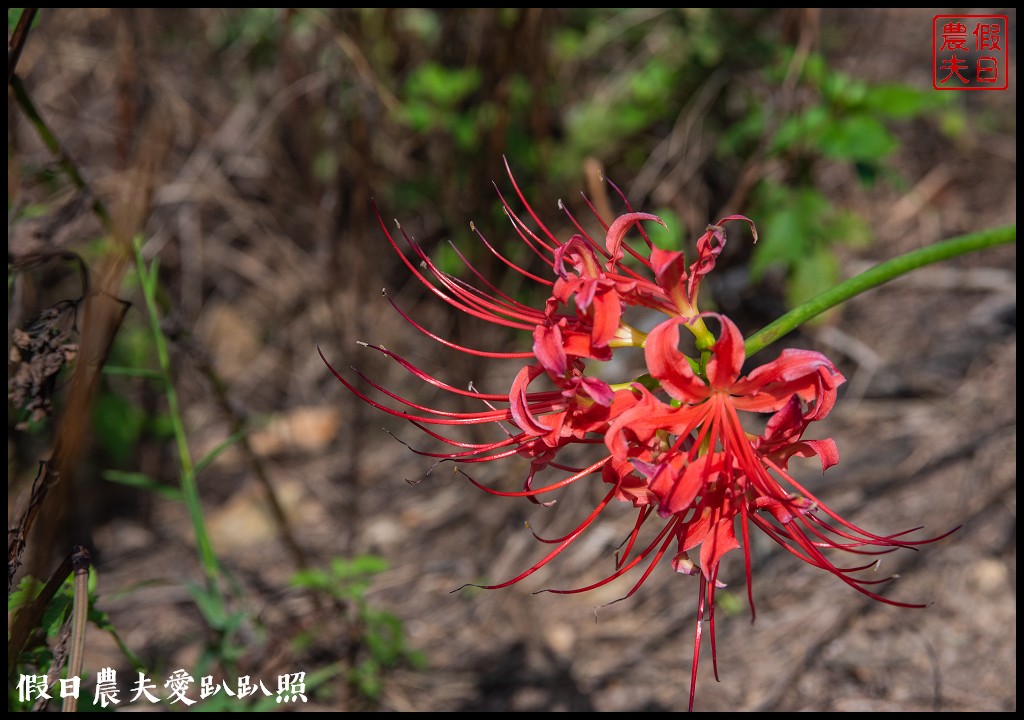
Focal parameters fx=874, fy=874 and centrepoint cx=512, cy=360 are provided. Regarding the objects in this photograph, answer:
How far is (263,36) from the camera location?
335 centimetres

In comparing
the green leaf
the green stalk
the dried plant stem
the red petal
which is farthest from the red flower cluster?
the green leaf

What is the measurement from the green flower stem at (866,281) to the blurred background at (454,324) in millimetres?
1035

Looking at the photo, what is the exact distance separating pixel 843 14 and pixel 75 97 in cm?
339

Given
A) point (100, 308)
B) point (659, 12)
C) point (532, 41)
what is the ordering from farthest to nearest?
point (659, 12) < point (532, 41) < point (100, 308)

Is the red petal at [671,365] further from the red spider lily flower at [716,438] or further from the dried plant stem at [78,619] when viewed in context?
the dried plant stem at [78,619]

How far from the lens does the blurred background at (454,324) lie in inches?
86.4

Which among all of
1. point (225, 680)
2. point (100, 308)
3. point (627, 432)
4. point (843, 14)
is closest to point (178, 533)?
point (225, 680)

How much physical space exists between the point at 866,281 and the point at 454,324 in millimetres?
1875

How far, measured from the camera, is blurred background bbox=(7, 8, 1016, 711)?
2.20 m

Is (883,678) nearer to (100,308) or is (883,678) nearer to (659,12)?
(100,308)

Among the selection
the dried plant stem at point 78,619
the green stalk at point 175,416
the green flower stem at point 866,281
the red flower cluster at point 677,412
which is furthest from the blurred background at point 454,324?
the green flower stem at point 866,281

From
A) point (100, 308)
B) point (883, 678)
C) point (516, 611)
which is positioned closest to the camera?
point (100, 308)

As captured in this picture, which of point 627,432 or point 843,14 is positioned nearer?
point 627,432

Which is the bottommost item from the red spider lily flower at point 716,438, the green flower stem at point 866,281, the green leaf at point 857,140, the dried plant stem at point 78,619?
the dried plant stem at point 78,619
